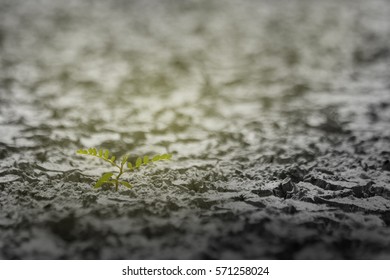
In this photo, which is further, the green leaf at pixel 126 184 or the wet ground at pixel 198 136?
the green leaf at pixel 126 184

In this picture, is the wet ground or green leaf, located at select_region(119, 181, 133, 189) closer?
the wet ground

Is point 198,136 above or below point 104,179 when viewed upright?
above

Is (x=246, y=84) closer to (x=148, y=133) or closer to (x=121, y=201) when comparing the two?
(x=148, y=133)

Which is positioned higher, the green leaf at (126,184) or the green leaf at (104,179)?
the green leaf at (104,179)

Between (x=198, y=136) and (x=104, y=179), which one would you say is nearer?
(x=104, y=179)

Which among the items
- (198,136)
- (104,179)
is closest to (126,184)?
(104,179)

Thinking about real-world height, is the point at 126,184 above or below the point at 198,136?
below

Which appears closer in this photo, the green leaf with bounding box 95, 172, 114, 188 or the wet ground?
the wet ground

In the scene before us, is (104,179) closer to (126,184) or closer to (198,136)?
(126,184)

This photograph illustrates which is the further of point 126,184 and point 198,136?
point 198,136

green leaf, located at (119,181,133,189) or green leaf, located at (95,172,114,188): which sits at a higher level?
green leaf, located at (95,172,114,188)
